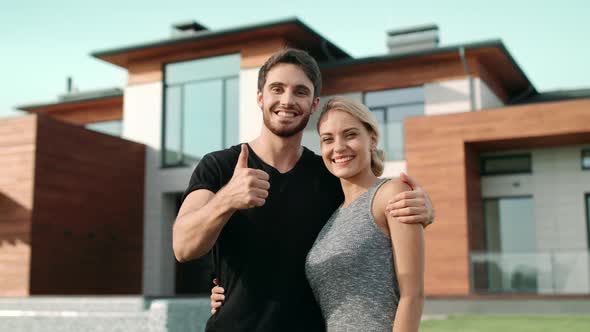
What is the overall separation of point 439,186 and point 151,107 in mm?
9475

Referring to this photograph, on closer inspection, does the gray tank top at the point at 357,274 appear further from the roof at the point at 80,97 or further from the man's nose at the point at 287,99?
the roof at the point at 80,97

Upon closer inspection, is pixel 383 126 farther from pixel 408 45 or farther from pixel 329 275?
pixel 329 275

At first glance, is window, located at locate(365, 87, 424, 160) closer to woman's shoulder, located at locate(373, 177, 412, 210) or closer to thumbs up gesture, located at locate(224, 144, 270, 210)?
woman's shoulder, located at locate(373, 177, 412, 210)

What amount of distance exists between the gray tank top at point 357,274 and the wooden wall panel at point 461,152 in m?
15.7

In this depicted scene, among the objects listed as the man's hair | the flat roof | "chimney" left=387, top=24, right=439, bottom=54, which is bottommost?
the man's hair

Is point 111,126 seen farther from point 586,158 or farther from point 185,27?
point 586,158

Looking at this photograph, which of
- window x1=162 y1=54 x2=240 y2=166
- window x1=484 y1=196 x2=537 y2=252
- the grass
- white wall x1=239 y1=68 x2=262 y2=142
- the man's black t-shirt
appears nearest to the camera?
the man's black t-shirt

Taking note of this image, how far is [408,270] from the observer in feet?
9.74

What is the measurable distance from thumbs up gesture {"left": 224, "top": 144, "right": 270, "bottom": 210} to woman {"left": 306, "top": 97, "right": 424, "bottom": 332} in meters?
0.49

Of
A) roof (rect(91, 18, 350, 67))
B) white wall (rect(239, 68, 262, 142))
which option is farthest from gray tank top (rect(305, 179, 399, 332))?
white wall (rect(239, 68, 262, 142))

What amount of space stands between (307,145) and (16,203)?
7.90 metres

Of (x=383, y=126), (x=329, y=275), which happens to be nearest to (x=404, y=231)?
(x=329, y=275)

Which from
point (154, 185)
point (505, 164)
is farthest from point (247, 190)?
point (154, 185)

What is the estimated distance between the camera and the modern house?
61.1 feet
